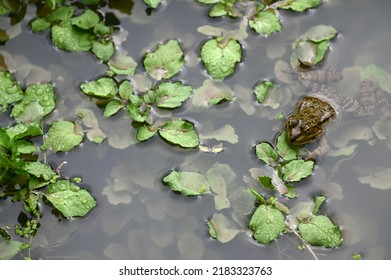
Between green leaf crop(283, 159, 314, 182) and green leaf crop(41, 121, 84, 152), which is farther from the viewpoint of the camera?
green leaf crop(41, 121, 84, 152)

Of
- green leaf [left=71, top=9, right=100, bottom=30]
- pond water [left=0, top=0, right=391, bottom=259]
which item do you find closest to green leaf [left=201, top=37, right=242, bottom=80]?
pond water [left=0, top=0, right=391, bottom=259]

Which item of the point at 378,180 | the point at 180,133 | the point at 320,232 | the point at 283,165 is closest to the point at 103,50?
the point at 180,133

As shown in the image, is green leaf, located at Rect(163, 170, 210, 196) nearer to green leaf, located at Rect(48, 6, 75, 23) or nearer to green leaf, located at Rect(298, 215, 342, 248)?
green leaf, located at Rect(298, 215, 342, 248)

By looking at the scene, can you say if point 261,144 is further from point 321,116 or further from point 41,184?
point 41,184

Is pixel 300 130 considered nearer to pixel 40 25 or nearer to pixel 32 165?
pixel 32 165

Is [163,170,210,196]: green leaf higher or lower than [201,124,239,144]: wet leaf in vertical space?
lower

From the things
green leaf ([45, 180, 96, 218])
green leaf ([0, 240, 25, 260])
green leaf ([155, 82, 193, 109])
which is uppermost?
green leaf ([155, 82, 193, 109])
